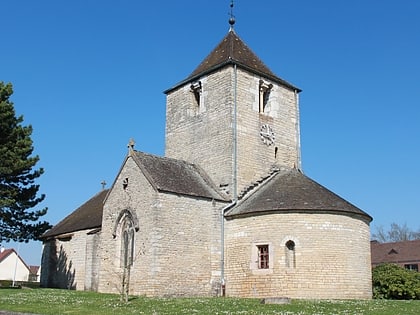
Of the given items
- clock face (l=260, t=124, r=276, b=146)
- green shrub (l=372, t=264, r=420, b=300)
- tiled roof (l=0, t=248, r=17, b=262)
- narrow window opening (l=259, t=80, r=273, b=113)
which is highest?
narrow window opening (l=259, t=80, r=273, b=113)

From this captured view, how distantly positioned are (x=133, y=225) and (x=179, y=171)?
3.58m

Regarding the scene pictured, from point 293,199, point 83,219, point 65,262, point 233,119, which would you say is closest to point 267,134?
point 233,119

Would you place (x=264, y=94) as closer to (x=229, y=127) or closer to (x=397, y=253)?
(x=229, y=127)

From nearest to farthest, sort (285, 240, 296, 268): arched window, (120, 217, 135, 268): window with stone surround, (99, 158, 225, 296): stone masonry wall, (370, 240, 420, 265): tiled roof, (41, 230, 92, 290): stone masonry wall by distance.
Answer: (285, 240, 296, 268): arched window, (99, 158, 225, 296): stone masonry wall, (120, 217, 135, 268): window with stone surround, (41, 230, 92, 290): stone masonry wall, (370, 240, 420, 265): tiled roof

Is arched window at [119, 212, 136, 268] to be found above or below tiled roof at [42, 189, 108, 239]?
below

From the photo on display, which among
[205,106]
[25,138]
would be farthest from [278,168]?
[25,138]

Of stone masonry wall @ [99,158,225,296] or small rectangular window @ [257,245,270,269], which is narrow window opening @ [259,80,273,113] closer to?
stone masonry wall @ [99,158,225,296]

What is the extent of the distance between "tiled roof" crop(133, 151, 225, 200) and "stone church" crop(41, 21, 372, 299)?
0.08 meters

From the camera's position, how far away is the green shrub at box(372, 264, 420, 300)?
25331 millimetres

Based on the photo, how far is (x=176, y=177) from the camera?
24.5 metres

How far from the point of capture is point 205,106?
27641mm

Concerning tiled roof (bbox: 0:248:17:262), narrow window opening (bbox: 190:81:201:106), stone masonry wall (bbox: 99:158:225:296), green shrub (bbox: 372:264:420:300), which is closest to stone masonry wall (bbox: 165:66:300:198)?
narrow window opening (bbox: 190:81:201:106)

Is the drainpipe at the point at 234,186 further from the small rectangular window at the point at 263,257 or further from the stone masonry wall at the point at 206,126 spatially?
the small rectangular window at the point at 263,257

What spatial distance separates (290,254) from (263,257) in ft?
3.87
